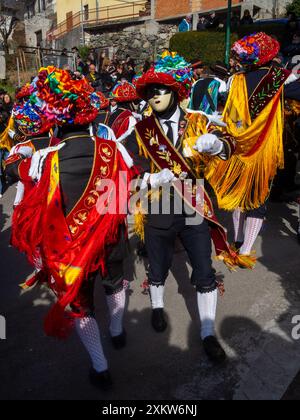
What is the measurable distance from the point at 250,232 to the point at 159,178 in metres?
1.74

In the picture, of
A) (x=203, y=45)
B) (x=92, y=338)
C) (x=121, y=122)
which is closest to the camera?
(x=92, y=338)

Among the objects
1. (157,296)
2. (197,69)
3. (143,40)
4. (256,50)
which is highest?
(143,40)

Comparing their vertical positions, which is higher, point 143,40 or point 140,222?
point 143,40

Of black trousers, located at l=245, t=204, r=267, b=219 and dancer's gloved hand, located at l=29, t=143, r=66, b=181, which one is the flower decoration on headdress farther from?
black trousers, located at l=245, t=204, r=267, b=219

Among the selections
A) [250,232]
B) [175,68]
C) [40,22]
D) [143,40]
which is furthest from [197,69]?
[40,22]

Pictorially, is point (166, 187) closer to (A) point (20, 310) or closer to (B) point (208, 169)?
(B) point (208, 169)

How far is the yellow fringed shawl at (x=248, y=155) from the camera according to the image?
3.55m

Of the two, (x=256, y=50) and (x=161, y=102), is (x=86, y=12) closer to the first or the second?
(x=256, y=50)

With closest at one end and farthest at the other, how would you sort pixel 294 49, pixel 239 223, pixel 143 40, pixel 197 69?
1. pixel 239 223
2. pixel 197 69
3. pixel 294 49
4. pixel 143 40

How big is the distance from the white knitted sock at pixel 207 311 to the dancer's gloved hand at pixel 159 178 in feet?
2.70

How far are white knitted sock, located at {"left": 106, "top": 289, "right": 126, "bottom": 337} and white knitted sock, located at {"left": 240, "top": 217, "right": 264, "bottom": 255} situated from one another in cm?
161

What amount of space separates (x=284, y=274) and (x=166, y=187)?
1.68 meters

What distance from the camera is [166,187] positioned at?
8.94 feet

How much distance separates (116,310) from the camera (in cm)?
282
